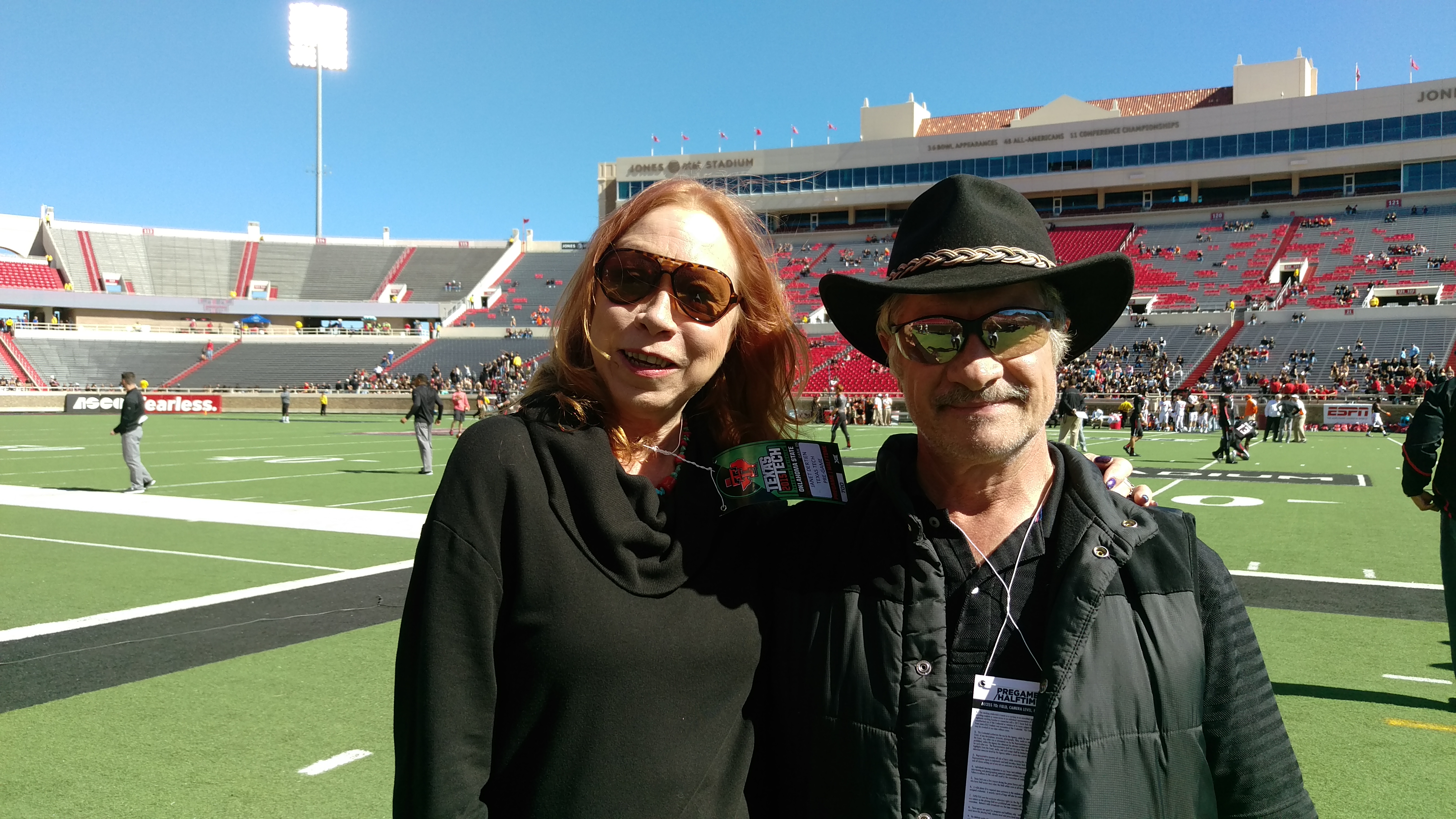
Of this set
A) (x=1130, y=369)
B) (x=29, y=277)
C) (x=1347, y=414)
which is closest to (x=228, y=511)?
(x=1347, y=414)

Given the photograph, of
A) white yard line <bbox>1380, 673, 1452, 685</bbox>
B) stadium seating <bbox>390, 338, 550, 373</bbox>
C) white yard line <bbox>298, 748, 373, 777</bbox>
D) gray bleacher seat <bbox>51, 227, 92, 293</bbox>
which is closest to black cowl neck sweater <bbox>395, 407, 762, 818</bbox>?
white yard line <bbox>298, 748, 373, 777</bbox>

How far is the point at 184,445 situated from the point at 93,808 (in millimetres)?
22814

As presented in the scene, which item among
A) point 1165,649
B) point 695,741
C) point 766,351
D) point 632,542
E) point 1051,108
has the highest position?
point 1051,108

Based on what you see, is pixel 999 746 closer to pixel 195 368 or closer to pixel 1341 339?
pixel 1341 339

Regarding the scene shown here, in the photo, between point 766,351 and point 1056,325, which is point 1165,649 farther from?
point 766,351

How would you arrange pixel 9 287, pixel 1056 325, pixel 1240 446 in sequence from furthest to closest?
pixel 9 287 < pixel 1240 446 < pixel 1056 325

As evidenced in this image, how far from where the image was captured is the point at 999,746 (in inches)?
64.9

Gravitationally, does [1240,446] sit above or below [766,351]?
below

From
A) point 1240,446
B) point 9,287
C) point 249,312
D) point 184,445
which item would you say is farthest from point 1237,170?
point 9,287

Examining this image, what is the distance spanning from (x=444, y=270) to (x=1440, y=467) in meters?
71.9

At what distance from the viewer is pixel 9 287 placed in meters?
59.5

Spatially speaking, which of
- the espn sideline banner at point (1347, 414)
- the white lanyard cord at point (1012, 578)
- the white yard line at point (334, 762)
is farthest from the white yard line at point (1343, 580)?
the espn sideline banner at point (1347, 414)

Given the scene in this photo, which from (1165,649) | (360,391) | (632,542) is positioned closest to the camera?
(1165,649)

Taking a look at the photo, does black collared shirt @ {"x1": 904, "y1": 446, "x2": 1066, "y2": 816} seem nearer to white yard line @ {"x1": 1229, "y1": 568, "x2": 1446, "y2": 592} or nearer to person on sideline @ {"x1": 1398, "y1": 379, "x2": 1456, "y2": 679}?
person on sideline @ {"x1": 1398, "y1": 379, "x2": 1456, "y2": 679}
